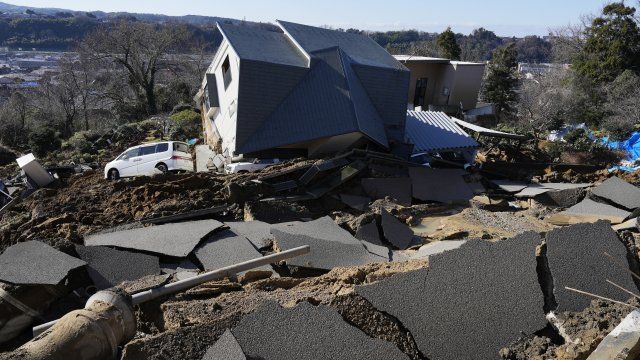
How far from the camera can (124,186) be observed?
11141mm

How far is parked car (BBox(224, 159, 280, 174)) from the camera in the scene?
12781mm

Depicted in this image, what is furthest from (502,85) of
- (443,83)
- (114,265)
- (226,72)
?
(114,265)

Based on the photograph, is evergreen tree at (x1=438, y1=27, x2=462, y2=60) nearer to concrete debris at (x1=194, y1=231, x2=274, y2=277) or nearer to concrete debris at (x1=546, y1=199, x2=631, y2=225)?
concrete debris at (x1=546, y1=199, x2=631, y2=225)

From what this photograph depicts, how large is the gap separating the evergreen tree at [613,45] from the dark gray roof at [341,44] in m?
16.9

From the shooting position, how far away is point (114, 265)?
657cm

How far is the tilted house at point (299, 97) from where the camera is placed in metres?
13.4

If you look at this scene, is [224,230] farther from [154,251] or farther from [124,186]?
[124,186]

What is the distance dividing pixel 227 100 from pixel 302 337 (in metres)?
12.1

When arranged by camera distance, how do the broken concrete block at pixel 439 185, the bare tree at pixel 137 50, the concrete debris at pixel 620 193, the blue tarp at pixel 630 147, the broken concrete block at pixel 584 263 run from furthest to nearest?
1. the bare tree at pixel 137 50
2. the blue tarp at pixel 630 147
3. the broken concrete block at pixel 439 185
4. the concrete debris at pixel 620 193
5. the broken concrete block at pixel 584 263

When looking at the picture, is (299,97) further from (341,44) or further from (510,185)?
(510,185)

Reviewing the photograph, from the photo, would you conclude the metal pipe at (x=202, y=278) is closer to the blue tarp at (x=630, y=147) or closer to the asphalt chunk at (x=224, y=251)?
the asphalt chunk at (x=224, y=251)

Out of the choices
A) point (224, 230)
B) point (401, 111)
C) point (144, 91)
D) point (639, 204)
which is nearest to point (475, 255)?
point (224, 230)

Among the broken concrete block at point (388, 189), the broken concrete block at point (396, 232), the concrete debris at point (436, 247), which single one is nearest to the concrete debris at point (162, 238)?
the broken concrete block at point (396, 232)

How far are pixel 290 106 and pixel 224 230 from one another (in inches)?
265
